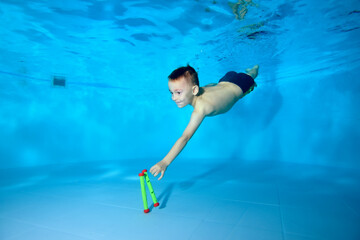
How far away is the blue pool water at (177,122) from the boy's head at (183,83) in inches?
106

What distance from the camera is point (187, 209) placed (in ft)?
17.2

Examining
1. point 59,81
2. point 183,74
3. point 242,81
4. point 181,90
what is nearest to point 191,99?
point 181,90

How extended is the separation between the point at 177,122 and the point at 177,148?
749 inches

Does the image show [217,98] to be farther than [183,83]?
Yes

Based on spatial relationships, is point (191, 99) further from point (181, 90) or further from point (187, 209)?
point (187, 209)

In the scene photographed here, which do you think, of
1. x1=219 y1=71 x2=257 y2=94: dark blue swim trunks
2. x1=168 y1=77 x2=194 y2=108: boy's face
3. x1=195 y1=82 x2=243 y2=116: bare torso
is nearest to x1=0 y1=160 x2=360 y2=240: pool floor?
x1=195 y1=82 x2=243 y2=116: bare torso

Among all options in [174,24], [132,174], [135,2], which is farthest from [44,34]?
[132,174]

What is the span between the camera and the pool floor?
4.10m

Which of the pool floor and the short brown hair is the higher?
the short brown hair

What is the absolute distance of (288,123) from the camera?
17.5 m

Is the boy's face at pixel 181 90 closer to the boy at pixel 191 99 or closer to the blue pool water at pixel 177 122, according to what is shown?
the boy at pixel 191 99

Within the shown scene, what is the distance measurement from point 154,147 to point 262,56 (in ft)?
42.5

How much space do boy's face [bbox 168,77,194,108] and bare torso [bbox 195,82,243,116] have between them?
0.35 m

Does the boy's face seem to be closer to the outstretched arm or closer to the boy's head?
the boy's head
